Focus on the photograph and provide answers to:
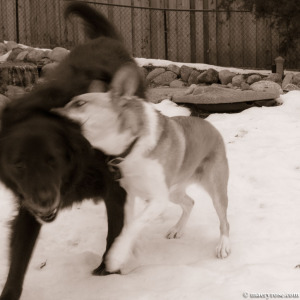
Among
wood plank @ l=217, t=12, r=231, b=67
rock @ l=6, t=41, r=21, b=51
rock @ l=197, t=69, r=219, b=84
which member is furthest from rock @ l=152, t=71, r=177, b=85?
rock @ l=6, t=41, r=21, b=51

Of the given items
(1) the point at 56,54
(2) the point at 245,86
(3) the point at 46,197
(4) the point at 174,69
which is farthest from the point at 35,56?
(3) the point at 46,197

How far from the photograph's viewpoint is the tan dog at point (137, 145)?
2708mm

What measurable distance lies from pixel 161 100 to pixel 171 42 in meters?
4.88

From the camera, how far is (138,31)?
12.0 metres

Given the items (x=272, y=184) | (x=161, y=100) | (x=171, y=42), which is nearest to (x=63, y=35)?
(x=171, y=42)

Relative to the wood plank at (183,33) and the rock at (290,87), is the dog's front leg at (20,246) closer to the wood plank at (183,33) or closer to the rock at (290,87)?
the rock at (290,87)

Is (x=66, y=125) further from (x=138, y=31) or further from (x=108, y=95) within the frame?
(x=138, y=31)

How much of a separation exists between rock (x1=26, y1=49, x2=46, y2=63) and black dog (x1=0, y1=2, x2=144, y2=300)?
6583mm

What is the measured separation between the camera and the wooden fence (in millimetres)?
11703

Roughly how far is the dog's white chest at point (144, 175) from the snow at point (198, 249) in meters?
0.49

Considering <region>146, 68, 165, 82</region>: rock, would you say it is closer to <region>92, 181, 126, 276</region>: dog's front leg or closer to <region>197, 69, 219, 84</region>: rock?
<region>197, 69, 219, 84</region>: rock

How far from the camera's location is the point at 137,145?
2.84 metres

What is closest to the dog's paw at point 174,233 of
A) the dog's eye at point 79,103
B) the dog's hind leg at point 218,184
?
the dog's hind leg at point 218,184

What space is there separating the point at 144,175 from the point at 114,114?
38cm
